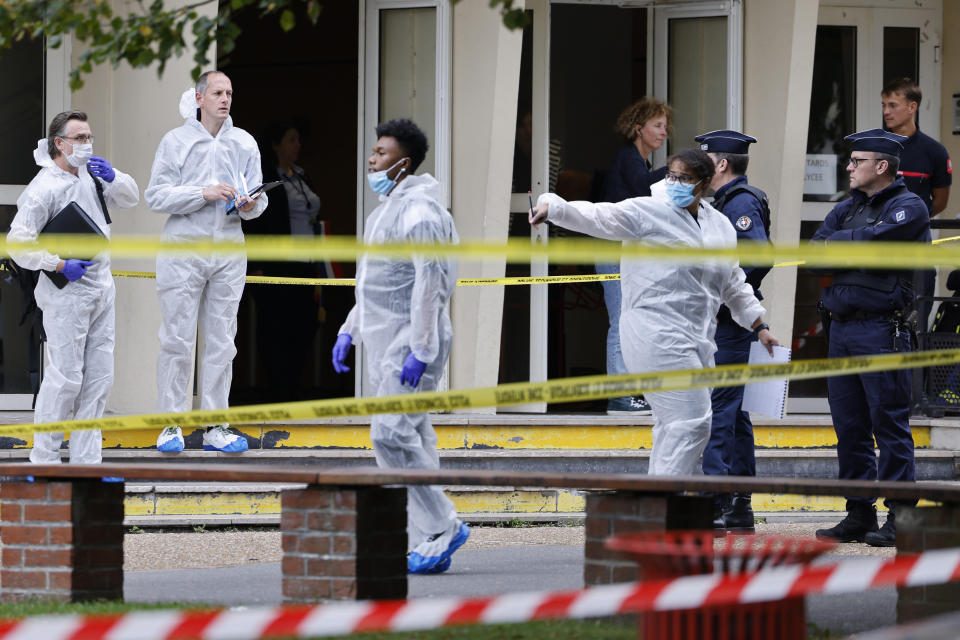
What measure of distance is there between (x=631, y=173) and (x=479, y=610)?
22.4 feet

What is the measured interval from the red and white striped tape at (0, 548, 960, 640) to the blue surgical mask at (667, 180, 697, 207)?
334cm

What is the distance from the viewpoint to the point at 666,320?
668cm

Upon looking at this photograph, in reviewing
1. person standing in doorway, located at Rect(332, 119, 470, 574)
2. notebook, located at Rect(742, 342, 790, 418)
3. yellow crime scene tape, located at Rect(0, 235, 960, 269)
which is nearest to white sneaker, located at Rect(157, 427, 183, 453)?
person standing in doorway, located at Rect(332, 119, 470, 574)

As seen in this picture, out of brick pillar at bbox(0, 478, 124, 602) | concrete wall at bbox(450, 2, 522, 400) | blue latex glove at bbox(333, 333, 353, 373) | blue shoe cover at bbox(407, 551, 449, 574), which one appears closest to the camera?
brick pillar at bbox(0, 478, 124, 602)

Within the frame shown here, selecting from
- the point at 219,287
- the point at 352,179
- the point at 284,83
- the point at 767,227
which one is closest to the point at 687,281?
the point at 767,227

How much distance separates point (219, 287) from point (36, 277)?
1.16 meters

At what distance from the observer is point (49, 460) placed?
8062 millimetres

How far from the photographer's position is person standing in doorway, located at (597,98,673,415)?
9828mm

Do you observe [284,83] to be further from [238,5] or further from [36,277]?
[238,5]

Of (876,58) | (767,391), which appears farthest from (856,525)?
(876,58)

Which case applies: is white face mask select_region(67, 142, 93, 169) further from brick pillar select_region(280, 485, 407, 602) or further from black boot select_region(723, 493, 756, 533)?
black boot select_region(723, 493, 756, 533)

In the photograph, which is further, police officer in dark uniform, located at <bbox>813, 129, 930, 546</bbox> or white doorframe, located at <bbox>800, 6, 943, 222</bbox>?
white doorframe, located at <bbox>800, 6, 943, 222</bbox>

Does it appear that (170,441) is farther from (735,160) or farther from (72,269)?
(735,160)

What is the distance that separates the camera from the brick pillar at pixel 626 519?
16.8 feet
